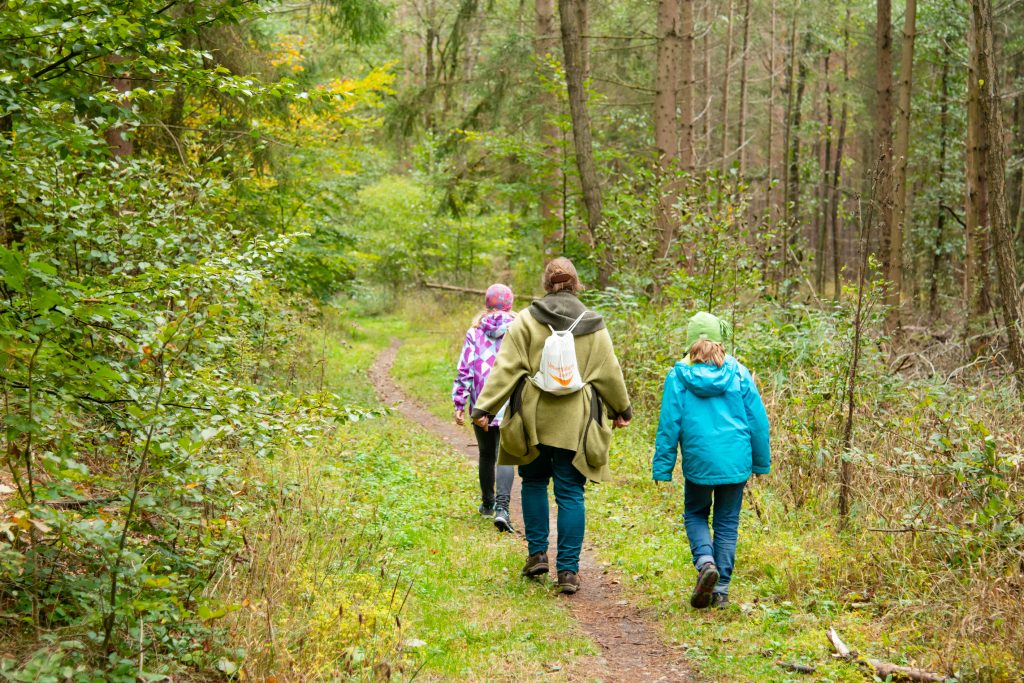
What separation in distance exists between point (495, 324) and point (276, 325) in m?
5.34

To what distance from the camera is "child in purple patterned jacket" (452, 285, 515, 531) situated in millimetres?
7070

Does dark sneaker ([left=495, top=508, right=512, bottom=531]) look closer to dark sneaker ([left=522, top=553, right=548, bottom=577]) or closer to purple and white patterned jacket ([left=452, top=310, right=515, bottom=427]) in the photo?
purple and white patterned jacket ([left=452, top=310, right=515, bottom=427])

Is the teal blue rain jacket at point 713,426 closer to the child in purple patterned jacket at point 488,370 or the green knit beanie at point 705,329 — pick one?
the green knit beanie at point 705,329

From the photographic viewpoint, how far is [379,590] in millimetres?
4863

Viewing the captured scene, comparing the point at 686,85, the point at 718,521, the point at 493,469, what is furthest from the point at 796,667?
the point at 686,85

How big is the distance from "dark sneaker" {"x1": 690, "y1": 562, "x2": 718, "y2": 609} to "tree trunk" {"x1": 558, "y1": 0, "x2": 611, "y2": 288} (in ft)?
27.6

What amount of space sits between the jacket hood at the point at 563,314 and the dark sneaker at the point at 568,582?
166cm

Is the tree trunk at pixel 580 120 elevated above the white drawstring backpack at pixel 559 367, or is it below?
above

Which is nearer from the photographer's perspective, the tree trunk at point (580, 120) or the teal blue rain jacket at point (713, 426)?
the teal blue rain jacket at point (713, 426)

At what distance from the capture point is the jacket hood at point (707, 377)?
535cm

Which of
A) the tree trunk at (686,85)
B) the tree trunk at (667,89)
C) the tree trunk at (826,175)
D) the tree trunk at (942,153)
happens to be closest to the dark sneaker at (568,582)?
the tree trunk at (667,89)

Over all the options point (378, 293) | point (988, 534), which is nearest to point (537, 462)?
point (988, 534)

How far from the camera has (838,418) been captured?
7160mm

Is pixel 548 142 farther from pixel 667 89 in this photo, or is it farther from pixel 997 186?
pixel 997 186
